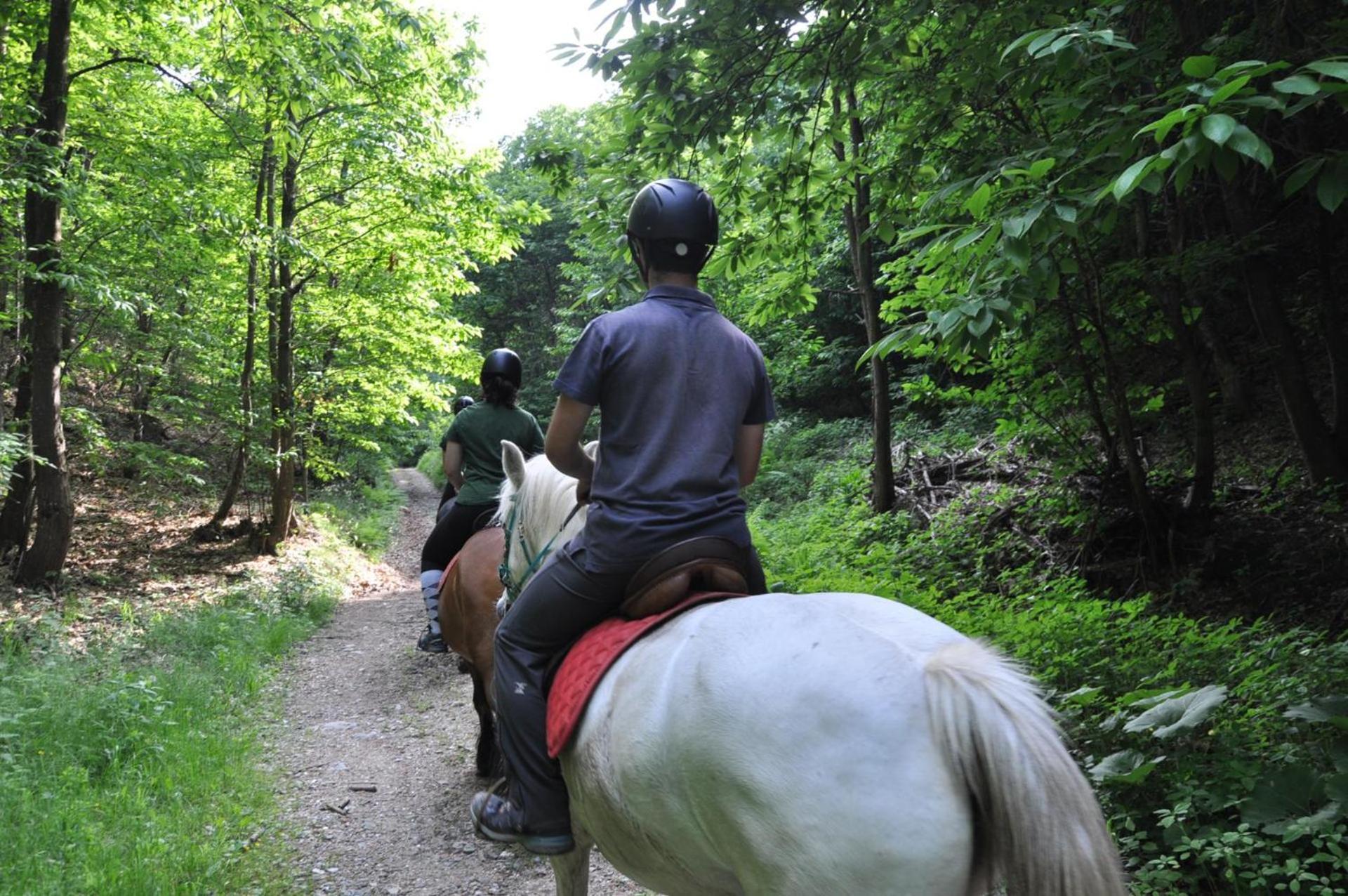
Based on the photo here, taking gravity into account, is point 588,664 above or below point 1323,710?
above

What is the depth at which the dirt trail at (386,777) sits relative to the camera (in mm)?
4531

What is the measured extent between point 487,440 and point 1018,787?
5048 mm

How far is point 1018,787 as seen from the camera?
5.33ft

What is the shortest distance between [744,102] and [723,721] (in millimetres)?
4819

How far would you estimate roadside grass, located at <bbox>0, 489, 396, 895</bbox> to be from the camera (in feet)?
13.6

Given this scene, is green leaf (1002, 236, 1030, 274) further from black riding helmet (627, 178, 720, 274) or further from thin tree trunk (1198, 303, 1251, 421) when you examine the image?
thin tree trunk (1198, 303, 1251, 421)

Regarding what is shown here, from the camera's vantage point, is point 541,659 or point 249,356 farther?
point 249,356

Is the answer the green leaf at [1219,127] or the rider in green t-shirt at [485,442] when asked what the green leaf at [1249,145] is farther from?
the rider in green t-shirt at [485,442]

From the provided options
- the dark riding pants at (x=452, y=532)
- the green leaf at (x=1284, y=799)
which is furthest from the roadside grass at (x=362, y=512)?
the green leaf at (x=1284, y=799)

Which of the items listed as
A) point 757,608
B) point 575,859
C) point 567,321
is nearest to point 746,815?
point 757,608

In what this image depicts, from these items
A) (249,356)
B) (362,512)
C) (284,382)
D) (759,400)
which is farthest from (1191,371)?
(362,512)

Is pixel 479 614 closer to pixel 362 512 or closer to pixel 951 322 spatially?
pixel 951 322

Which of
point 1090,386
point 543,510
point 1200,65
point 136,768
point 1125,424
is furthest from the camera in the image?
point 1090,386

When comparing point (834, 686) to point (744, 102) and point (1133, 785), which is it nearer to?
point (1133, 785)
